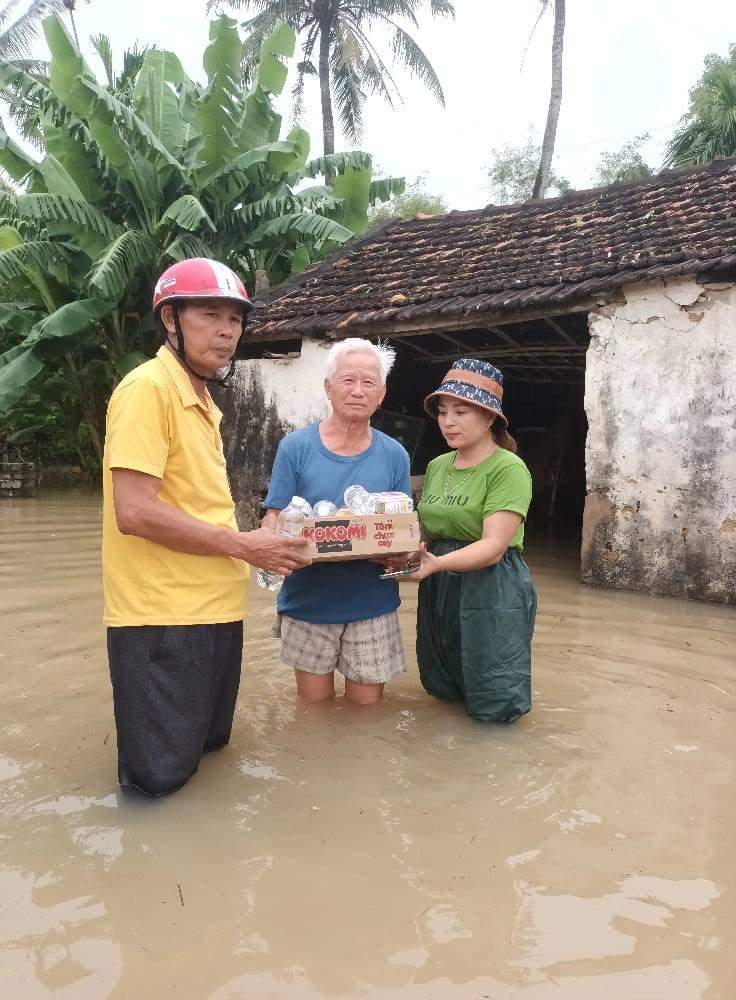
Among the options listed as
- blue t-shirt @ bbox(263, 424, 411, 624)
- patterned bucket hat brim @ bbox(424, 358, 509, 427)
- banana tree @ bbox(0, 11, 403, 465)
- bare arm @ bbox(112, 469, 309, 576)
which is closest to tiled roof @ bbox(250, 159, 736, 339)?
banana tree @ bbox(0, 11, 403, 465)

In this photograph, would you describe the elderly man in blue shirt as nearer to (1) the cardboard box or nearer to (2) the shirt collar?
(1) the cardboard box

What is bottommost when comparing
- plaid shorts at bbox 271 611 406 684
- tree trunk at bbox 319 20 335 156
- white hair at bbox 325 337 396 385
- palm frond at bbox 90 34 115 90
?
plaid shorts at bbox 271 611 406 684

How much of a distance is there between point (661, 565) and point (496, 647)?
3.73 metres

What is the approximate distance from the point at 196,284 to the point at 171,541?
32.5 inches

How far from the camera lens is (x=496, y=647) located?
3.38 meters

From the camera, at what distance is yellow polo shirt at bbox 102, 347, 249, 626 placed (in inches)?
99.7

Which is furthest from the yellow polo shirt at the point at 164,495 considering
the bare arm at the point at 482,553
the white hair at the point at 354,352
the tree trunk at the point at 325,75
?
the tree trunk at the point at 325,75

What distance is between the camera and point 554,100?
63.0 ft

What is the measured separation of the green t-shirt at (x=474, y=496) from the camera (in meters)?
3.30

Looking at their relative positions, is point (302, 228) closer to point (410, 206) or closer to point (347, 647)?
point (347, 647)

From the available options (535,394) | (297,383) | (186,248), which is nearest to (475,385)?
(297,383)

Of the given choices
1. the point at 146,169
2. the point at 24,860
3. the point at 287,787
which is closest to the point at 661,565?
the point at 287,787

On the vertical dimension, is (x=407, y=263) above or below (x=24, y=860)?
above

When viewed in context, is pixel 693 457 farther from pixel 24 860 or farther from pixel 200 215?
pixel 200 215
